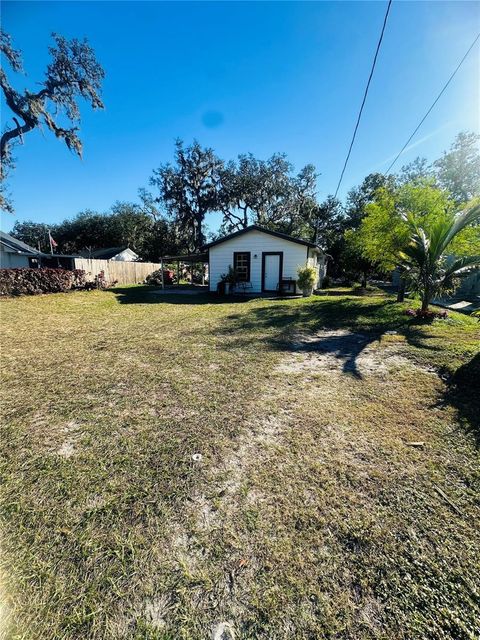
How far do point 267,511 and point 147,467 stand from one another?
1.11m

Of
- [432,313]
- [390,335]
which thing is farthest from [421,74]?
[390,335]

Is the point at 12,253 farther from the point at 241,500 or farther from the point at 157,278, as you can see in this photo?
→ the point at 241,500

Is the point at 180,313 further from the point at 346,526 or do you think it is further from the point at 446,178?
the point at 446,178

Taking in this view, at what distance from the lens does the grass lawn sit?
140cm

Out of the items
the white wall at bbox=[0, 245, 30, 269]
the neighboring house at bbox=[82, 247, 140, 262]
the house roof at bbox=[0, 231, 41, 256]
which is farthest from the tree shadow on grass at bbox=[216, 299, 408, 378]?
the neighboring house at bbox=[82, 247, 140, 262]

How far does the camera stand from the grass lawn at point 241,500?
1.40 m

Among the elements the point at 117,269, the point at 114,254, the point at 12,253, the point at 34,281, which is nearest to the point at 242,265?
the point at 34,281

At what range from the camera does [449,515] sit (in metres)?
1.94

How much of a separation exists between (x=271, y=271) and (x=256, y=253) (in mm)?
1283

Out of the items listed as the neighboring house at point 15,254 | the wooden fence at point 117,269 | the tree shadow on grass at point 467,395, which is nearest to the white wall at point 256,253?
the wooden fence at point 117,269

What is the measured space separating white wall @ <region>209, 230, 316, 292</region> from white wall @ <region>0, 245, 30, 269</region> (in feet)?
54.1

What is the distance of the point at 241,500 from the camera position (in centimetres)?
207

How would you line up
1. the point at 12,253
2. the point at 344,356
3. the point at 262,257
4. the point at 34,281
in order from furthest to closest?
the point at 12,253 → the point at 262,257 → the point at 34,281 → the point at 344,356

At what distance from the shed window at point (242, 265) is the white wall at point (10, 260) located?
57.8 ft
